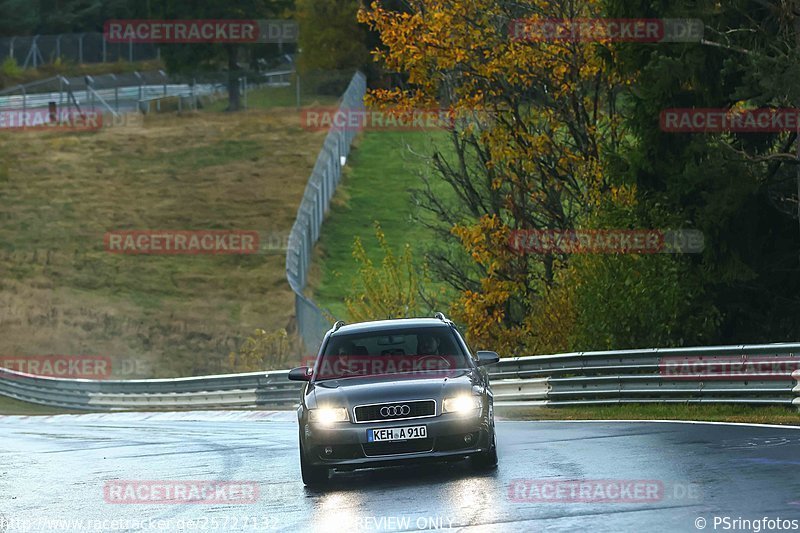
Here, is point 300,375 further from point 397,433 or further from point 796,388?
point 796,388

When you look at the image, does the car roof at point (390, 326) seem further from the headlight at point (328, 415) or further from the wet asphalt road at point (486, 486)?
the headlight at point (328, 415)

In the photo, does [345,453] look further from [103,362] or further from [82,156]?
[82,156]

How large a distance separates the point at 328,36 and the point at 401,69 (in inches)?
2163

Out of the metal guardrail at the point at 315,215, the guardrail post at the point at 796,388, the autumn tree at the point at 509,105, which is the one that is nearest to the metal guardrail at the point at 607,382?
the guardrail post at the point at 796,388

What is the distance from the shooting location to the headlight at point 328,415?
46.9 feet

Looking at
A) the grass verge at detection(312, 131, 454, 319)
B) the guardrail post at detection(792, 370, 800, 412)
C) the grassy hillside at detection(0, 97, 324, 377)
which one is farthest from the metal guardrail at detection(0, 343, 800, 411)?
the grass verge at detection(312, 131, 454, 319)

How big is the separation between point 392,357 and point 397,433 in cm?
141

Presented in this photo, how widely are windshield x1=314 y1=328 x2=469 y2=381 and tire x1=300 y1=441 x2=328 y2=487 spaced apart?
1061 millimetres

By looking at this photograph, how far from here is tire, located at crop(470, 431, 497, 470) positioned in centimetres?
1455

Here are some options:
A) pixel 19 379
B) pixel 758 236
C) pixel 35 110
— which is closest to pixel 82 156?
pixel 35 110

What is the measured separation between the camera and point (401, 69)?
Result: 3164cm

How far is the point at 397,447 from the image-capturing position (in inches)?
558

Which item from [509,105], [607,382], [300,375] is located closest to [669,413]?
[607,382]

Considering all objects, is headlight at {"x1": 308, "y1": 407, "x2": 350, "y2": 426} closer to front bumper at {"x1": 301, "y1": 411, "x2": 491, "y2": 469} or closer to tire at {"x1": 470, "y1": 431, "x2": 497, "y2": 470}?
front bumper at {"x1": 301, "y1": 411, "x2": 491, "y2": 469}
